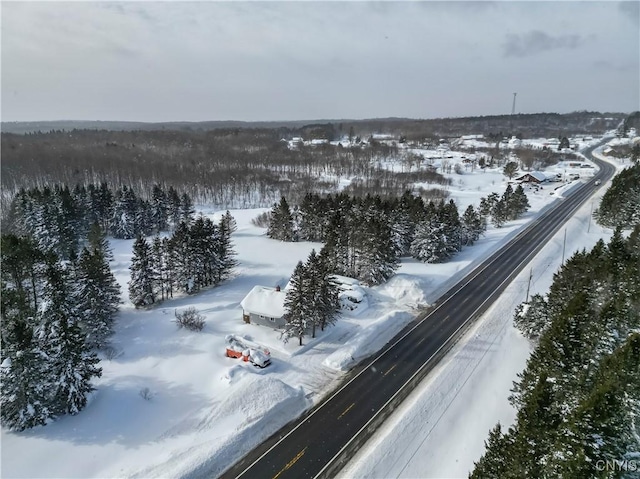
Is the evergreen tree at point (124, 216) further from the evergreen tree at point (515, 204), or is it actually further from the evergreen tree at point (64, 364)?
the evergreen tree at point (515, 204)

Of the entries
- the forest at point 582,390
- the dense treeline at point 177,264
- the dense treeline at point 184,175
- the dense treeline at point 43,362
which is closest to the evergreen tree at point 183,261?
the dense treeline at point 177,264

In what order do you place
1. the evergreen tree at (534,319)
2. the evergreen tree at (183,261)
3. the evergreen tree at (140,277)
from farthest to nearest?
the evergreen tree at (183,261), the evergreen tree at (140,277), the evergreen tree at (534,319)

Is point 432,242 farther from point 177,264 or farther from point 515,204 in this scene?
point 177,264

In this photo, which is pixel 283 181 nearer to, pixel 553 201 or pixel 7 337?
pixel 553 201

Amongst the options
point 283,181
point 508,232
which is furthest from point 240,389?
point 283,181

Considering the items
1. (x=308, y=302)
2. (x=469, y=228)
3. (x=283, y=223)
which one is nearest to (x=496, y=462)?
Answer: (x=308, y=302)

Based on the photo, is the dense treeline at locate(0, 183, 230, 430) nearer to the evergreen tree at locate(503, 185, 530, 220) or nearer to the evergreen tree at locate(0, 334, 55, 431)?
the evergreen tree at locate(0, 334, 55, 431)
